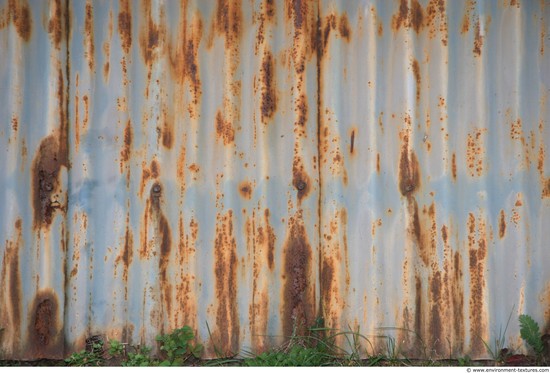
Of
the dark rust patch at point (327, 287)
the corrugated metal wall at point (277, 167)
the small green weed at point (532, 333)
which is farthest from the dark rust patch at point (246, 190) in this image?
the small green weed at point (532, 333)

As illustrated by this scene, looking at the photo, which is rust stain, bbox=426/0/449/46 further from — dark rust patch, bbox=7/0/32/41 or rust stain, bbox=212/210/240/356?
dark rust patch, bbox=7/0/32/41

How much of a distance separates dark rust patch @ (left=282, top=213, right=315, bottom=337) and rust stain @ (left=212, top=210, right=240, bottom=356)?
0.24m

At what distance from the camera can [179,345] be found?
2545 mm

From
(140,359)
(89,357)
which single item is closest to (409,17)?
(140,359)

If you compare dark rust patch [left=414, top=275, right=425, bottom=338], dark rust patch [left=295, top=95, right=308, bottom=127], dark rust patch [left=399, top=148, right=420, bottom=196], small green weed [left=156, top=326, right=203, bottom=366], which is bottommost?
small green weed [left=156, top=326, right=203, bottom=366]

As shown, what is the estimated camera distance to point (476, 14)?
2.59 metres

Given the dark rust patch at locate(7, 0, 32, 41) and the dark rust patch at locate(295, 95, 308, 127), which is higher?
the dark rust patch at locate(7, 0, 32, 41)

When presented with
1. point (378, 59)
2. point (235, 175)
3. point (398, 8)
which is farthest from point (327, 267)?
point (398, 8)

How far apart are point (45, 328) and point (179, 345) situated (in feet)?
2.10

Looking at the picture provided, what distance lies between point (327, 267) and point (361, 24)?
46.2 inches

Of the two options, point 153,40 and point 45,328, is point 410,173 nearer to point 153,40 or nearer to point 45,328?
point 153,40

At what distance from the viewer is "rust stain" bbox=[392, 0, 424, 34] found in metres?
2.59

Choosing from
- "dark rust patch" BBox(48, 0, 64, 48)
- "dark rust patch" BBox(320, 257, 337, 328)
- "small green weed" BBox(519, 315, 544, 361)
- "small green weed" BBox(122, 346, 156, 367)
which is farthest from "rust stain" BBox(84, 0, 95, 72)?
"small green weed" BBox(519, 315, 544, 361)

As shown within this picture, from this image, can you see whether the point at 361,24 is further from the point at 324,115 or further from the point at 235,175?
the point at 235,175
